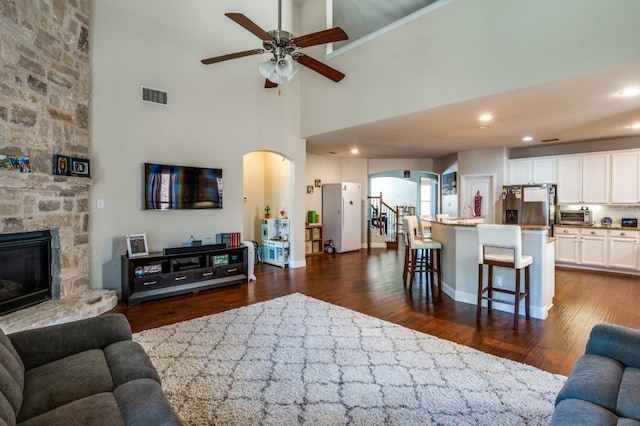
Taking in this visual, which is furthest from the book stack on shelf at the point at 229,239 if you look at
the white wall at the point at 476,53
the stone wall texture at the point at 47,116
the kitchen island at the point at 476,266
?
the kitchen island at the point at 476,266

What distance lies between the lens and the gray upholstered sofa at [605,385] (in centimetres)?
125

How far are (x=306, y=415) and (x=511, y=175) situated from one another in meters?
7.47

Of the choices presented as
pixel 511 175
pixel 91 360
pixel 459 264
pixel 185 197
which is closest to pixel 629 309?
pixel 459 264

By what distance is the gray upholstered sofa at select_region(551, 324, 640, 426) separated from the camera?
1254mm

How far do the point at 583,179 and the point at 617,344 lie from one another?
631cm

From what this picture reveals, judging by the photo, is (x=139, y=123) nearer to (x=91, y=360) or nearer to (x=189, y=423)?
(x=91, y=360)

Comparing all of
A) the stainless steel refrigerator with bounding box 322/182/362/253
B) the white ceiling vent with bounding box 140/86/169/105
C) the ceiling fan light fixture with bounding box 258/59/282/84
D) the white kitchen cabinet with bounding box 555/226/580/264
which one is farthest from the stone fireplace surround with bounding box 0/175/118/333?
the white kitchen cabinet with bounding box 555/226/580/264

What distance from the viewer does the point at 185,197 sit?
4988 mm

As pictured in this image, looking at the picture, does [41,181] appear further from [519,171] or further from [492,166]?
[519,171]

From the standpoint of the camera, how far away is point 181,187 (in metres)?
4.94

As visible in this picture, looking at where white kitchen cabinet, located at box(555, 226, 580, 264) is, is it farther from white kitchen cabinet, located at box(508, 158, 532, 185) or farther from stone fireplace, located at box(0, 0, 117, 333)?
stone fireplace, located at box(0, 0, 117, 333)

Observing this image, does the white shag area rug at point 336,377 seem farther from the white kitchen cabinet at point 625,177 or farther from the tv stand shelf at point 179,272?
the white kitchen cabinet at point 625,177

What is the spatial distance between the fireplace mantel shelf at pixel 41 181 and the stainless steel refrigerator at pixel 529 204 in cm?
785

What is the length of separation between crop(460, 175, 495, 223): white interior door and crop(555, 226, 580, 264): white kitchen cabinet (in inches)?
53.0
